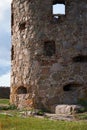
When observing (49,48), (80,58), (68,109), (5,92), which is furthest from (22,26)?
(5,92)

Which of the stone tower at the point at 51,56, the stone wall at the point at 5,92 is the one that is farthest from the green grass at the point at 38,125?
the stone wall at the point at 5,92

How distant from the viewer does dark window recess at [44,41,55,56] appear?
20188mm

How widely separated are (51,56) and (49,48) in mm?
496

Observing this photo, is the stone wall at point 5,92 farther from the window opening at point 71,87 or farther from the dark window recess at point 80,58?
the dark window recess at point 80,58

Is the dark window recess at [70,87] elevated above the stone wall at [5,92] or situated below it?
above

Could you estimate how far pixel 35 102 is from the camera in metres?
19.8

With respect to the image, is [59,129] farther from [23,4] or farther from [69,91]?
[23,4]

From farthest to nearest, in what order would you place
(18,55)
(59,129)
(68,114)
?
(18,55) < (68,114) < (59,129)

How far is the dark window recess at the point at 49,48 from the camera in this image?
20.2 m

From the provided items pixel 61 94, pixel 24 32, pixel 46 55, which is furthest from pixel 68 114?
A: pixel 24 32

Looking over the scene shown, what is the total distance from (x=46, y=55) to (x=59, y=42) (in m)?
0.87

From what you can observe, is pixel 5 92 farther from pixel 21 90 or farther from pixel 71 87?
pixel 71 87

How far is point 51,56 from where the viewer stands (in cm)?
1998

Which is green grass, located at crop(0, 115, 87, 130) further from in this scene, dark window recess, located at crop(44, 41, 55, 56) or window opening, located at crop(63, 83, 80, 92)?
dark window recess, located at crop(44, 41, 55, 56)
